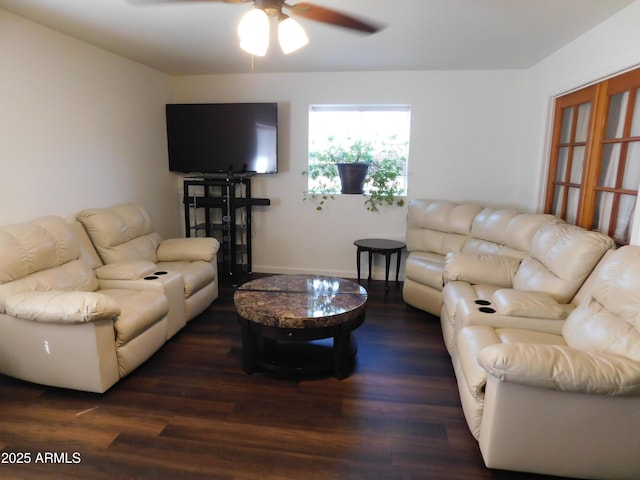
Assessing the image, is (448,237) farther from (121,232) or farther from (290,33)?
(121,232)

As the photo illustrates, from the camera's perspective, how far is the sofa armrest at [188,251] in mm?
3865

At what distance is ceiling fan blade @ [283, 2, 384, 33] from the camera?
2.00 m

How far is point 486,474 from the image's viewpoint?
1857 mm

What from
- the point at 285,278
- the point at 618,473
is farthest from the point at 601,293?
the point at 285,278

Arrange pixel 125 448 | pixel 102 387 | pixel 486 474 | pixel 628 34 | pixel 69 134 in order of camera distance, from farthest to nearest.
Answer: pixel 69 134 < pixel 628 34 < pixel 102 387 < pixel 125 448 < pixel 486 474

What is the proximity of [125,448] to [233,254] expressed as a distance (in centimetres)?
279

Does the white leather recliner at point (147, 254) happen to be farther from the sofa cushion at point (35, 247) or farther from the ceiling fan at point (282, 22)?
the ceiling fan at point (282, 22)

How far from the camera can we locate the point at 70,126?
3334mm

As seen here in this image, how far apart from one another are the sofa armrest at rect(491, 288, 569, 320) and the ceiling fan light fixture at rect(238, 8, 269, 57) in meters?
2.03

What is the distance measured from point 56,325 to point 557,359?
102 inches

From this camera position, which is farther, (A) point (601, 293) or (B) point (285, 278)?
(B) point (285, 278)

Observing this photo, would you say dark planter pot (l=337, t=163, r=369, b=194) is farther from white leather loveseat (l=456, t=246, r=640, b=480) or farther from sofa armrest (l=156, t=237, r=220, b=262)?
white leather loveseat (l=456, t=246, r=640, b=480)

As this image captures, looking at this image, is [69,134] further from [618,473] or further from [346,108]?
[618,473]

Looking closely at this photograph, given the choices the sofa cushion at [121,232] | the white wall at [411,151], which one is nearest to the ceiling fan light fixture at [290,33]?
the sofa cushion at [121,232]
